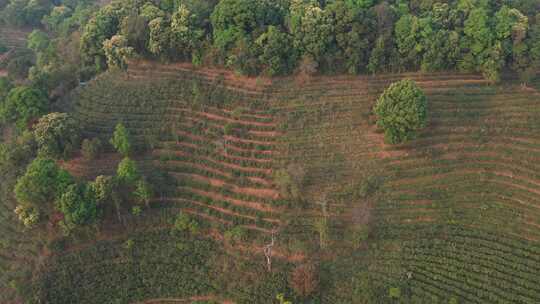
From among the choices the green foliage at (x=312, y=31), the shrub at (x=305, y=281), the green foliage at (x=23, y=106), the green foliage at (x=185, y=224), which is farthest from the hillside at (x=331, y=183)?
the green foliage at (x=23, y=106)

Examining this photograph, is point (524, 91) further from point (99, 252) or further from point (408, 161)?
point (99, 252)

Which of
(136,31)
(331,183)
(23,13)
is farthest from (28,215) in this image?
(23,13)

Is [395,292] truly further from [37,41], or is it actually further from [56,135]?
[37,41]

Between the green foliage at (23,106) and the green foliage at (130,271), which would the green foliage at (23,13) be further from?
the green foliage at (130,271)

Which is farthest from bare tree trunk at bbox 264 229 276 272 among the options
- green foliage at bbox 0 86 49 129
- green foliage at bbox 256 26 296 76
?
green foliage at bbox 0 86 49 129

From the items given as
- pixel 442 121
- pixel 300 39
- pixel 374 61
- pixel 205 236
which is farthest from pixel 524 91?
pixel 205 236

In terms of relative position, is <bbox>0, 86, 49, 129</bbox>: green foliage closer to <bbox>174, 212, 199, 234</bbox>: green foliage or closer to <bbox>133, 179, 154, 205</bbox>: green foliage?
<bbox>133, 179, 154, 205</bbox>: green foliage
